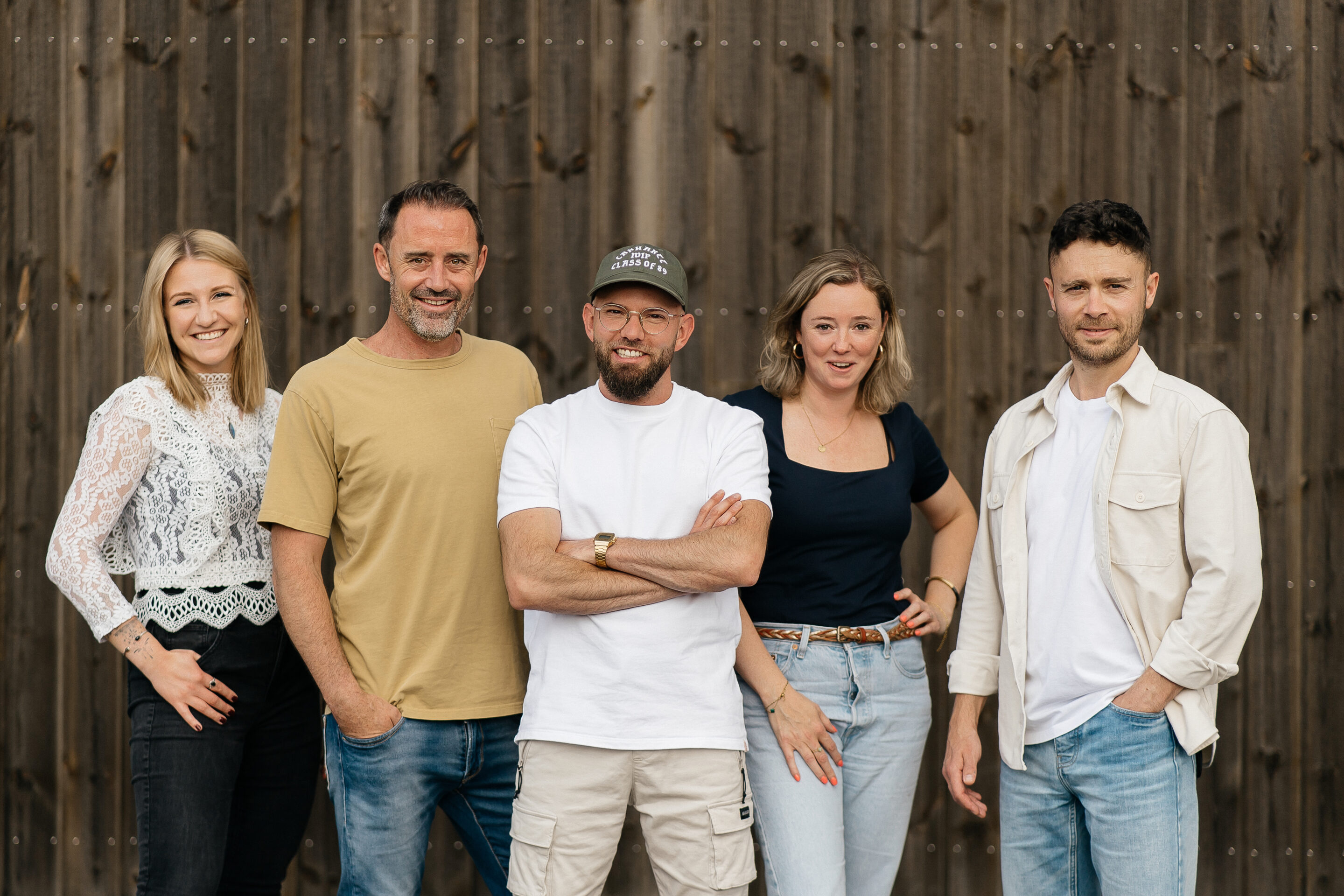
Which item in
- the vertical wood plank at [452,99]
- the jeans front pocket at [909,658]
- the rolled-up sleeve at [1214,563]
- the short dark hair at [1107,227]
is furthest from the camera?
the vertical wood plank at [452,99]

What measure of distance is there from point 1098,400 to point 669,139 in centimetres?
165

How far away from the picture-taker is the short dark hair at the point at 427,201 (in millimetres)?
2225

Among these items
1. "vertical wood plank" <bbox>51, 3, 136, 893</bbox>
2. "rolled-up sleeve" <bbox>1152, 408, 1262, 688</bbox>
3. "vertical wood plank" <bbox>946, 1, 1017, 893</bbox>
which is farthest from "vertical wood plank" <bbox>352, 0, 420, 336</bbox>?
"rolled-up sleeve" <bbox>1152, 408, 1262, 688</bbox>

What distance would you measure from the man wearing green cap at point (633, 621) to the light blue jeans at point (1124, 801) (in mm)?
618

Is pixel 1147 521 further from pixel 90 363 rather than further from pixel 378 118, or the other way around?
pixel 90 363

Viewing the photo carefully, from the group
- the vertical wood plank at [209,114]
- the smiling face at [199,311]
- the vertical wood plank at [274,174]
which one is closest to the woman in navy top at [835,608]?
the smiling face at [199,311]

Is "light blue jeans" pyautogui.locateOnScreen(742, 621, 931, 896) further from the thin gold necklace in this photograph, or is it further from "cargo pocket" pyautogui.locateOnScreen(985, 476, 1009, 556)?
the thin gold necklace

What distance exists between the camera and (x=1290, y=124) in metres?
3.22

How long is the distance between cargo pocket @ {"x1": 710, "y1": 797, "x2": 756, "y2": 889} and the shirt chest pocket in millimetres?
853

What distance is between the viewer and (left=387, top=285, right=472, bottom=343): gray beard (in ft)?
7.16

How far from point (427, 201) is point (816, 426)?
98cm

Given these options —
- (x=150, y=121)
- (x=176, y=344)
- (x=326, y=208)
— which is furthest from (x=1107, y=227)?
(x=150, y=121)

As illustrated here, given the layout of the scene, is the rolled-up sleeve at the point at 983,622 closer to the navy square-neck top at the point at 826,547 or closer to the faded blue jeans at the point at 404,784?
the navy square-neck top at the point at 826,547

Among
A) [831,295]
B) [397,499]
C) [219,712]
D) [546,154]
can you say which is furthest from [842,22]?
[219,712]
